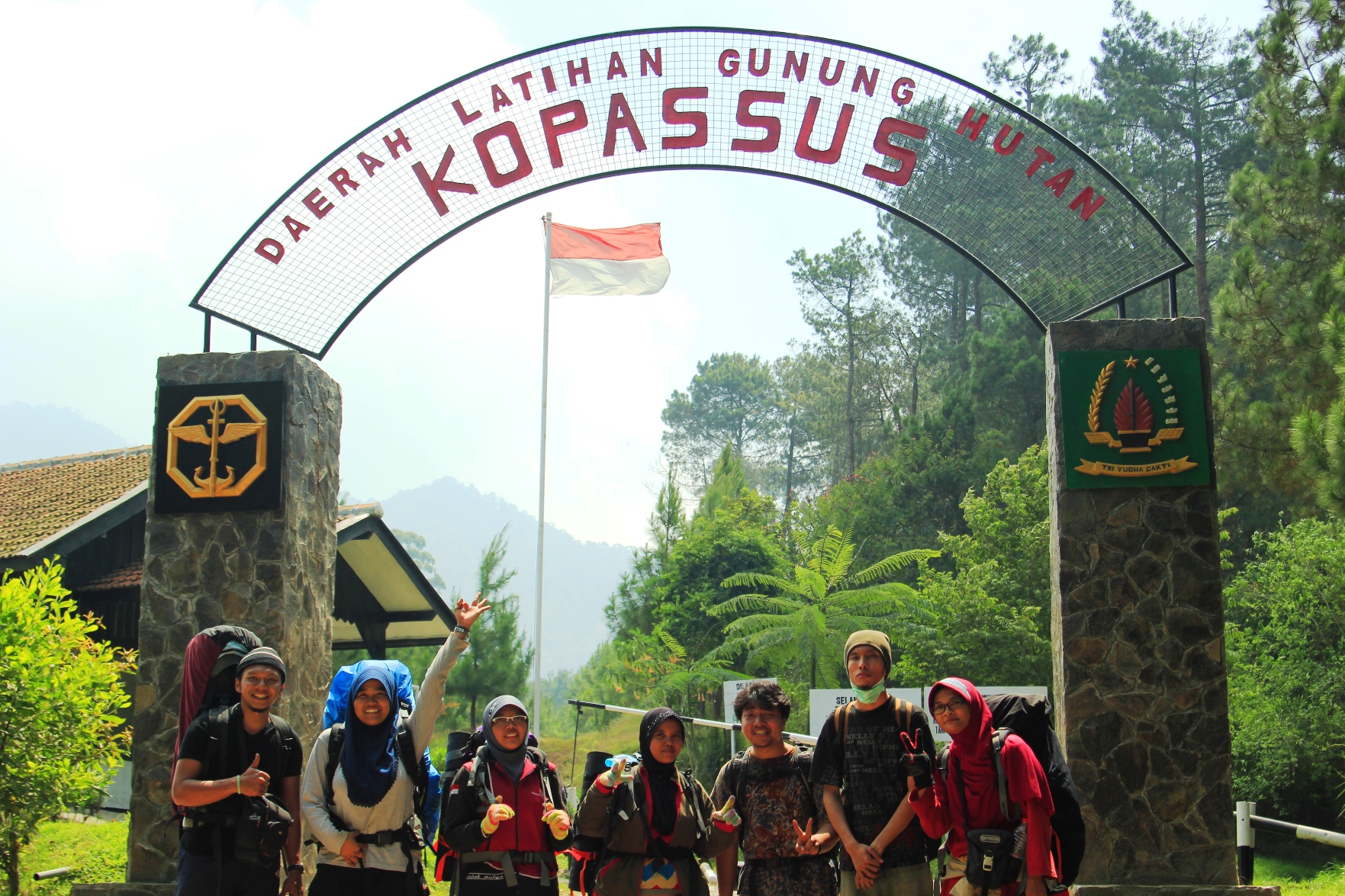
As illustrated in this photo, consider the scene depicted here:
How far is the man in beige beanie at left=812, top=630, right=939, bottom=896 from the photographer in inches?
176

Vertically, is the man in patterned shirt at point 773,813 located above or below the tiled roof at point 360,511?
below

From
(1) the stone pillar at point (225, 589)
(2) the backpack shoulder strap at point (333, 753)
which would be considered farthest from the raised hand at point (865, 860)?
(1) the stone pillar at point (225, 589)

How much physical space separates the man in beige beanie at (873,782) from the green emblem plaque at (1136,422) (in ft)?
9.57

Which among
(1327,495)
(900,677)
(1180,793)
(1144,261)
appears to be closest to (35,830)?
(1180,793)

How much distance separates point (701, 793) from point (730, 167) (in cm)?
480

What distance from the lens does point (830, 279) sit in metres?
39.0

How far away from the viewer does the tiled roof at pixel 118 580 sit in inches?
535

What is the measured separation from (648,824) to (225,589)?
4.05 meters

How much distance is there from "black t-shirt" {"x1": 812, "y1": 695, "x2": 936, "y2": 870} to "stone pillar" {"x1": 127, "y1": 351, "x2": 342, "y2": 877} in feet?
12.7

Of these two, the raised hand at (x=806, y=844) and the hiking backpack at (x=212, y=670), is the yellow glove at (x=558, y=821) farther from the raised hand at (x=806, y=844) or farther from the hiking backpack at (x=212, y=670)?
the hiking backpack at (x=212, y=670)

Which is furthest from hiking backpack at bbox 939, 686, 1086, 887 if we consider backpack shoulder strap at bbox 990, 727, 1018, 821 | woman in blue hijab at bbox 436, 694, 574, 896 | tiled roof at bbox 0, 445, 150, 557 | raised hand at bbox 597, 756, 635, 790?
tiled roof at bbox 0, 445, 150, 557

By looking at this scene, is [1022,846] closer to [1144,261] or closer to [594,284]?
[1144,261]

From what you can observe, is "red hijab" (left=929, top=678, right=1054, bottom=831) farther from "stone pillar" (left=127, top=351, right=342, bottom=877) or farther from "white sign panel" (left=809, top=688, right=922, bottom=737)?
"white sign panel" (left=809, top=688, right=922, bottom=737)

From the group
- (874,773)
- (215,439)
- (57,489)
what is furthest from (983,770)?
(57,489)
